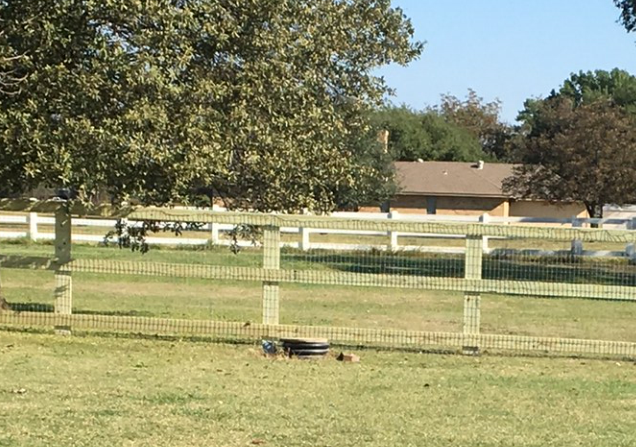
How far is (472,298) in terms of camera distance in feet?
33.7

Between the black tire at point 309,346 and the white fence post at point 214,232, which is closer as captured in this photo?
the black tire at point 309,346

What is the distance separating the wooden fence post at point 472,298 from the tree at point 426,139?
65379 millimetres

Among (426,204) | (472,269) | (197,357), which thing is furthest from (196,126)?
(426,204)

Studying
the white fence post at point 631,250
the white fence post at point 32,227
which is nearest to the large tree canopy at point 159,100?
the white fence post at point 631,250

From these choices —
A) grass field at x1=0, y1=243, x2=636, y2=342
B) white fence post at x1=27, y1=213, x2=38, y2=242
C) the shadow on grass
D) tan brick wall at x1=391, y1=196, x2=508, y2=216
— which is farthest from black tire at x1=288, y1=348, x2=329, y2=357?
tan brick wall at x1=391, y1=196, x2=508, y2=216

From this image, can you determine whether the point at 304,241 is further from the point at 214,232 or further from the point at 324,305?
the point at 324,305

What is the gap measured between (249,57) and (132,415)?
5.67m

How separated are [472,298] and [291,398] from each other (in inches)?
127

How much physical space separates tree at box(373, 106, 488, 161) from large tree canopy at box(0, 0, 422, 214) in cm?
6374

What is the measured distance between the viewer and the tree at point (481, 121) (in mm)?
96500

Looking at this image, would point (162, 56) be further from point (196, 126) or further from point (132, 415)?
point (132, 415)

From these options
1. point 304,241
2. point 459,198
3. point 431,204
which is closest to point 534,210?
point 459,198

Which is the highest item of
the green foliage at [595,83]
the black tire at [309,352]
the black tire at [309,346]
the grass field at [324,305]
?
the green foliage at [595,83]

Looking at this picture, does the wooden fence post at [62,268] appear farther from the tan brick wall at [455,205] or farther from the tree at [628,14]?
the tan brick wall at [455,205]
